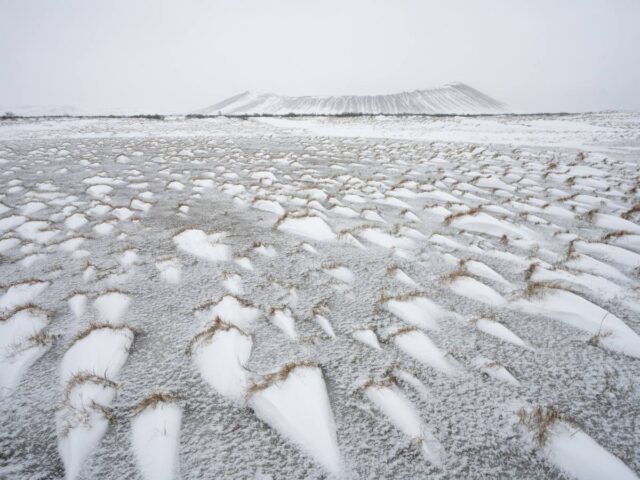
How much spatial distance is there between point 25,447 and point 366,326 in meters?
2.02

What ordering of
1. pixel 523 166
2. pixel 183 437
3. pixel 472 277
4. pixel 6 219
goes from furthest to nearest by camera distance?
pixel 523 166, pixel 6 219, pixel 472 277, pixel 183 437

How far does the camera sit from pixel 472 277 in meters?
2.98

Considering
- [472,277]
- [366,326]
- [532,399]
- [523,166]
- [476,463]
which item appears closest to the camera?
[476,463]

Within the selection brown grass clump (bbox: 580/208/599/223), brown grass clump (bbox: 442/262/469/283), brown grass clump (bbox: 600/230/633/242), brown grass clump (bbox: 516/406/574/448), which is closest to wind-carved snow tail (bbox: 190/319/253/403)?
brown grass clump (bbox: 516/406/574/448)

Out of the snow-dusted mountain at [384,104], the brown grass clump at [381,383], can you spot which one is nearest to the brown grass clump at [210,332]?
the brown grass clump at [381,383]

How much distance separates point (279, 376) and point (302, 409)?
0.85 feet

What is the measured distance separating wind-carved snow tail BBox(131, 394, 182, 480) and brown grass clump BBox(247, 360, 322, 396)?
16.2 inches

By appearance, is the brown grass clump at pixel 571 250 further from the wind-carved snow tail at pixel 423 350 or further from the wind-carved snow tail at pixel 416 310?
the wind-carved snow tail at pixel 423 350

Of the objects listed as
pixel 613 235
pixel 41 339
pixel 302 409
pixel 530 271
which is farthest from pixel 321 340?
pixel 613 235

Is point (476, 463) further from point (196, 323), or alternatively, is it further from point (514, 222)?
point (514, 222)

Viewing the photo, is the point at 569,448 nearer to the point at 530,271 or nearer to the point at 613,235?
the point at 530,271

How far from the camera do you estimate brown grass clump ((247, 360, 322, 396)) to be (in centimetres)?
187

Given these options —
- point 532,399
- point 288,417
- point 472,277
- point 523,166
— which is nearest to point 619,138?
point 523,166

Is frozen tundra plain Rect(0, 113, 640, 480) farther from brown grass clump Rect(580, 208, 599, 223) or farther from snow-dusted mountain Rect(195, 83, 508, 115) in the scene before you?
snow-dusted mountain Rect(195, 83, 508, 115)
